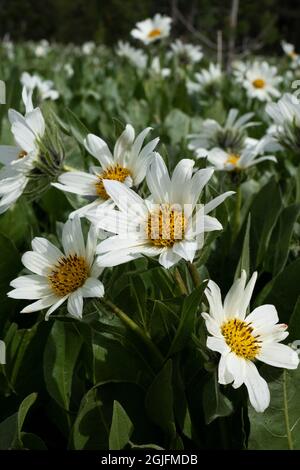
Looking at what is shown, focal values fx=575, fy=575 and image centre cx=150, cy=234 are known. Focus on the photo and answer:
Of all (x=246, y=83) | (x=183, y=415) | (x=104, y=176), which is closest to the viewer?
(x=183, y=415)

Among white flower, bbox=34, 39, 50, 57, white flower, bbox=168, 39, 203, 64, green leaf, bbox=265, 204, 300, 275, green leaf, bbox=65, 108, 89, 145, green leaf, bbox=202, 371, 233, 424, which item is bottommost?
green leaf, bbox=202, 371, 233, 424

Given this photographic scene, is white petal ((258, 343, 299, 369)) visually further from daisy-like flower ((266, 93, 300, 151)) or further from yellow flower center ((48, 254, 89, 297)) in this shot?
daisy-like flower ((266, 93, 300, 151))

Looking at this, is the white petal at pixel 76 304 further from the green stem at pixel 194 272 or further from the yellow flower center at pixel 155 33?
the yellow flower center at pixel 155 33

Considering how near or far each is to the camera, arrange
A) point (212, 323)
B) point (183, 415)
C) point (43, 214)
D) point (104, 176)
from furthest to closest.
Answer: point (43, 214), point (104, 176), point (183, 415), point (212, 323)

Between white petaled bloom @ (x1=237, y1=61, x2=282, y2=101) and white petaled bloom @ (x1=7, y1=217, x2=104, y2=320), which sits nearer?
white petaled bloom @ (x1=7, y1=217, x2=104, y2=320)

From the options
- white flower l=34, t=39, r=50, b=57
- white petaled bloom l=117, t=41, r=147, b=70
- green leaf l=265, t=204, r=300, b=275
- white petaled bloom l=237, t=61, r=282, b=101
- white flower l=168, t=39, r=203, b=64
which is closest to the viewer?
green leaf l=265, t=204, r=300, b=275

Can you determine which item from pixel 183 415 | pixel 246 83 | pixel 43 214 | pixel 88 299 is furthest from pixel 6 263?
pixel 246 83

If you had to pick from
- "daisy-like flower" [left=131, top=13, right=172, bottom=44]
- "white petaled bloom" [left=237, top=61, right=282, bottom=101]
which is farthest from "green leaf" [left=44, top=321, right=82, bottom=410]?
"daisy-like flower" [left=131, top=13, right=172, bottom=44]

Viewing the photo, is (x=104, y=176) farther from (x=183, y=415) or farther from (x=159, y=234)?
(x=183, y=415)
